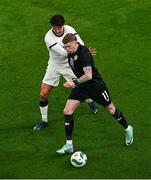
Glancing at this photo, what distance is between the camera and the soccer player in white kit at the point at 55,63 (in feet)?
40.0

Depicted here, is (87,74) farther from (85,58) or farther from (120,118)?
(120,118)

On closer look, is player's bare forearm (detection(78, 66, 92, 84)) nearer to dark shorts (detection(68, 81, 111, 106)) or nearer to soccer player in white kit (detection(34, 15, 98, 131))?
dark shorts (detection(68, 81, 111, 106))

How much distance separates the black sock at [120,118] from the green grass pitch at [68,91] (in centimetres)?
46

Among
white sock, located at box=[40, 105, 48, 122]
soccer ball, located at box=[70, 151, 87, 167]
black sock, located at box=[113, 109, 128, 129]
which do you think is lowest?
soccer ball, located at box=[70, 151, 87, 167]

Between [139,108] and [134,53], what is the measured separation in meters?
3.70

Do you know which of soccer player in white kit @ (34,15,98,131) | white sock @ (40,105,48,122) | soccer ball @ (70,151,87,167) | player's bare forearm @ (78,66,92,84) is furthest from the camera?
white sock @ (40,105,48,122)

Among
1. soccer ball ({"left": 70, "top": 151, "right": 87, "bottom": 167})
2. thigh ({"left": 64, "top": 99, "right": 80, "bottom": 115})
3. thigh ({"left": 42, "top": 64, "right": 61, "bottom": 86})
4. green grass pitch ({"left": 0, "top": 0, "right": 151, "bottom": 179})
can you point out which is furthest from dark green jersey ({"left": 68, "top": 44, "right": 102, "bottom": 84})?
green grass pitch ({"left": 0, "top": 0, "right": 151, "bottom": 179})

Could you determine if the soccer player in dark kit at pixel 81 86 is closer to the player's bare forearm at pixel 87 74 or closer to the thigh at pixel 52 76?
the player's bare forearm at pixel 87 74

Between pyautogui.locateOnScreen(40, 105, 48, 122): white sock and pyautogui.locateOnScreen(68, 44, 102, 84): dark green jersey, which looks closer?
pyautogui.locateOnScreen(68, 44, 102, 84): dark green jersey

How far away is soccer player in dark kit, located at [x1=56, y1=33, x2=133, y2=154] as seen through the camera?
11.1 m

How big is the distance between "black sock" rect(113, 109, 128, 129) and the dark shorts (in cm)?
34

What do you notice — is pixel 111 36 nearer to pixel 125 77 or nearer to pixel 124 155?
pixel 125 77

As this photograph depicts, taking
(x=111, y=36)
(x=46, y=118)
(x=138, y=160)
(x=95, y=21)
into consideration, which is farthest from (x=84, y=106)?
(x=95, y=21)

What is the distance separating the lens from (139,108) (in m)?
13.8
